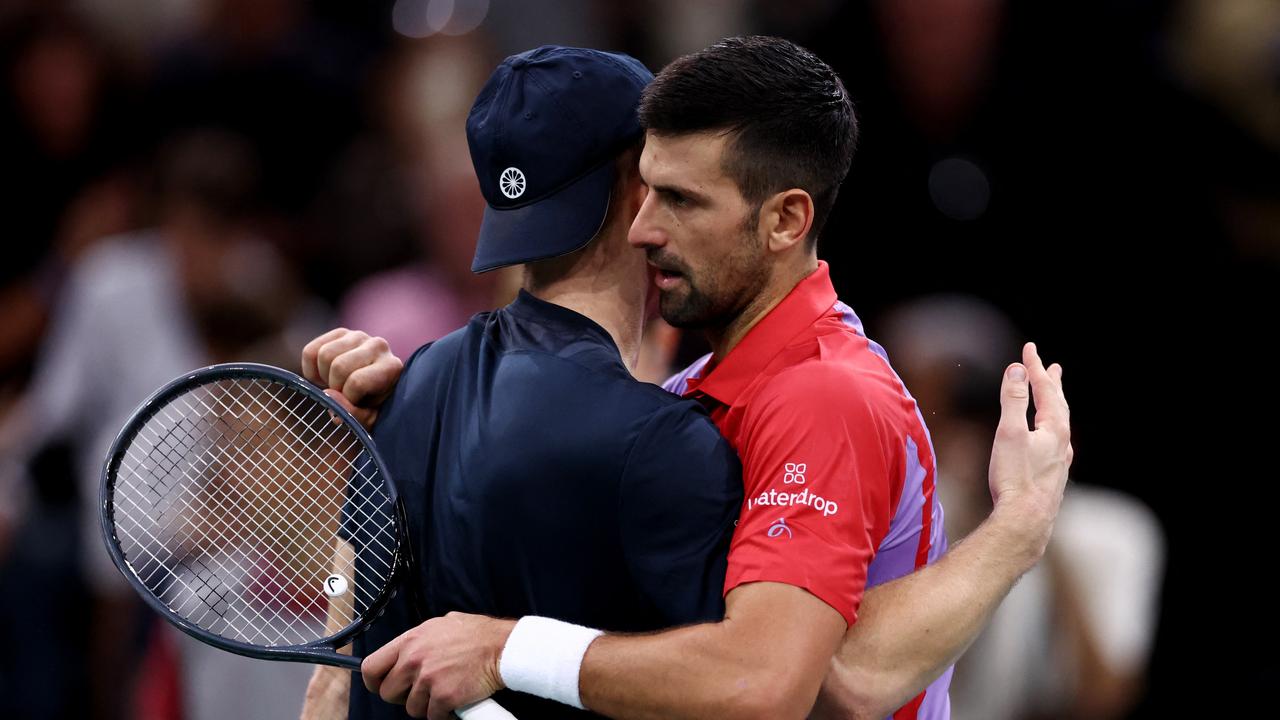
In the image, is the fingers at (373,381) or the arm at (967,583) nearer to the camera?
the arm at (967,583)

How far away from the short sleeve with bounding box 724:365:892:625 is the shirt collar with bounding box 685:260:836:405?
0.42 ft

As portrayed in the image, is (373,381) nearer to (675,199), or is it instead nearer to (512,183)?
(512,183)

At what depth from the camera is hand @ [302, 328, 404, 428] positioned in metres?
3.19

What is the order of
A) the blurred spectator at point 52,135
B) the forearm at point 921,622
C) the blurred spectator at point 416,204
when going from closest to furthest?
the forearm at point 921,622 < the blurred spectator at point 416,204 < the blurred spectator at point 52,135

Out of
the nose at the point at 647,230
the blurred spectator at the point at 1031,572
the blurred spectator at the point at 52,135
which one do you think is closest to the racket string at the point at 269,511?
the nose at the point at 647,230

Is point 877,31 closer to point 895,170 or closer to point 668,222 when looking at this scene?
point 895,170

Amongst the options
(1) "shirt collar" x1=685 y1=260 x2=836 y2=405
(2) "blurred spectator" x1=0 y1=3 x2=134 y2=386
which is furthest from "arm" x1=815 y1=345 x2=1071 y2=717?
(2) "blurred spectator" x1=0 y1=3 x2=134 y2=386

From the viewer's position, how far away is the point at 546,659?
2.83 meters

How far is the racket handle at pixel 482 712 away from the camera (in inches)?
113

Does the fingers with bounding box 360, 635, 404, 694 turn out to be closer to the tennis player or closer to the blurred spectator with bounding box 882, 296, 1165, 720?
the tennis player

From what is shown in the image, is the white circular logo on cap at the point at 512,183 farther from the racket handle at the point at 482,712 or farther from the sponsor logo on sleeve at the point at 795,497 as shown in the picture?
the racket handle at the point at 482,712

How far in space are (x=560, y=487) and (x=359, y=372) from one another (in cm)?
52

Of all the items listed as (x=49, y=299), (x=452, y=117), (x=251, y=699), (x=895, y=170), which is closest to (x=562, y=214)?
(x=251, y=699)

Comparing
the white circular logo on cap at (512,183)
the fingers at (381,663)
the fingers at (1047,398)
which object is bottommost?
the fingers at (381,663)
